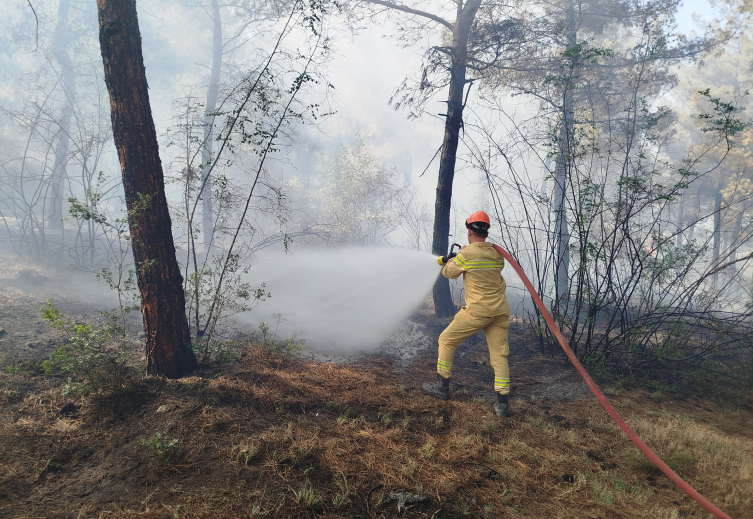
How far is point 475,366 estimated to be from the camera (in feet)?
20.5

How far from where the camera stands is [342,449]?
3.22 meters

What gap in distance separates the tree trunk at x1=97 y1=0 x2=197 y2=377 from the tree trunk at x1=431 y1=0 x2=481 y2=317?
5.64 m

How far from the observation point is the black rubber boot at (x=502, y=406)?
4301 millimetres

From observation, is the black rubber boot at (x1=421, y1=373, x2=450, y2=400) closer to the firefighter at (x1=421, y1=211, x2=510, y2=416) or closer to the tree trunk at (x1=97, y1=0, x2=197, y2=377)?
the firefighter at (x1=421, y1=211, x2=510, y2=416)

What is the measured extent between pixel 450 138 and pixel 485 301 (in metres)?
5.14

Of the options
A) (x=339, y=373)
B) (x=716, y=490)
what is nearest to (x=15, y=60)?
(x=339, y=373)

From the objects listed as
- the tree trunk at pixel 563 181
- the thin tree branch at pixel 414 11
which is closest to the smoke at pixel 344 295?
the tree trunk at pixel 563 181

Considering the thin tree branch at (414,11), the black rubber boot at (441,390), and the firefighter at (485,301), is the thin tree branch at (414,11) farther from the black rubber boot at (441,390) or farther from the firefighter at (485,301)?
the black rubber boot at (441,390)

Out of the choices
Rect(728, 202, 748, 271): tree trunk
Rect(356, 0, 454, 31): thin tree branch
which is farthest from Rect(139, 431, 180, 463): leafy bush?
Rect(356, 0, 454, 31): thin tree branch

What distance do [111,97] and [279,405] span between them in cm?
379

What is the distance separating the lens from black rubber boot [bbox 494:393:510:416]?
4.30 meters

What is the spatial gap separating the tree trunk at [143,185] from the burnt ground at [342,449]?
53cm

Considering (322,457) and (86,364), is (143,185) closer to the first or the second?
(86,364)

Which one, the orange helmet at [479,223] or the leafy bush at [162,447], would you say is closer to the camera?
the leafy bush at [162,447]
